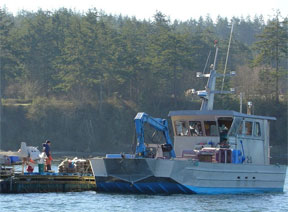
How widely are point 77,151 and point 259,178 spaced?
3839 cm

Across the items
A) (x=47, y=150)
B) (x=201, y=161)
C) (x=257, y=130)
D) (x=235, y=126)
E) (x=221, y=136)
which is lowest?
(x=201, y=161)

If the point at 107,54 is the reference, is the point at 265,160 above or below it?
below

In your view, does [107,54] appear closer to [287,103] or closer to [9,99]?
[9,99]

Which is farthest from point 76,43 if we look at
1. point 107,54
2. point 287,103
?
point 287,103

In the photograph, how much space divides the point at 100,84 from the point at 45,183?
4357 centimetres

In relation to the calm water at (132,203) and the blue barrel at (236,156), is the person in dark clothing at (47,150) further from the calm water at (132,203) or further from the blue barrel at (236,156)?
the blue barrel at (236,156)

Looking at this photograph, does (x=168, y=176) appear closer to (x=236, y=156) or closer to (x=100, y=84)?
(x=236, y=156)

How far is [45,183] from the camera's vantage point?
85.4 ft

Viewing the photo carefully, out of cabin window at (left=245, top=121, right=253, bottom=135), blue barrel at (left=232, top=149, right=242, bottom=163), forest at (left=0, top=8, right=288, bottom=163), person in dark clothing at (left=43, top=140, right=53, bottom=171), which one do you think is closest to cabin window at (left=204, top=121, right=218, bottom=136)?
blue barrel at (left=232, top=149, right=242, bottom=163)

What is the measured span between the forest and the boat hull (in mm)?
37853

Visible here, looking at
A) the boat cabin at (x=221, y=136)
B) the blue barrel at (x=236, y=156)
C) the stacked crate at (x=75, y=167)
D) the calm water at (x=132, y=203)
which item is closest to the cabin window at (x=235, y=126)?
the boat cabin at (x=221, y=136)

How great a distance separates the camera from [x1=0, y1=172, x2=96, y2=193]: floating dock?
25609mm

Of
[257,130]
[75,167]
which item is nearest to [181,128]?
[257,130]

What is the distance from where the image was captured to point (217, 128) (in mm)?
27031
